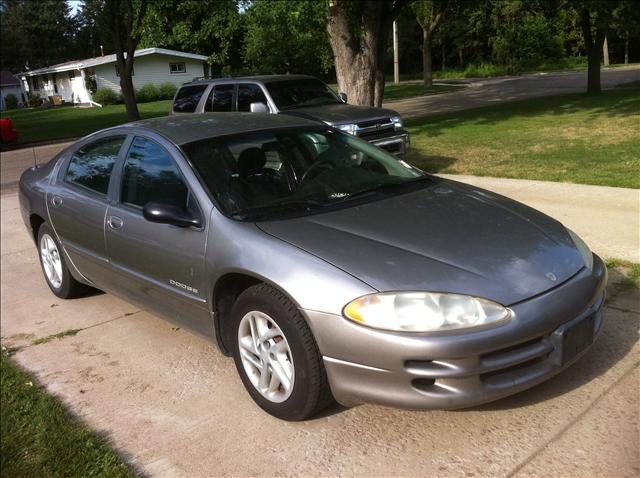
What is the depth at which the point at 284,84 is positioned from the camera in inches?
418

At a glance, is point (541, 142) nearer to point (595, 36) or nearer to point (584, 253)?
point (584, 253)

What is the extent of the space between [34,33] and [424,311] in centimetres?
8184

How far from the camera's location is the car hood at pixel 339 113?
31.0 ft

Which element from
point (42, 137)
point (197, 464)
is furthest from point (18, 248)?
point (42, 137)

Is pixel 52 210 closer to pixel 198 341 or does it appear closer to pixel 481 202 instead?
pixel 198 341

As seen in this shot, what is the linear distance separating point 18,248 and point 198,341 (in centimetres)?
424

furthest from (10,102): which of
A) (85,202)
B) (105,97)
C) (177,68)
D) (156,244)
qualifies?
(156,244)

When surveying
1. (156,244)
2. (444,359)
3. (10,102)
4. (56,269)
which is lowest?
(56,269)

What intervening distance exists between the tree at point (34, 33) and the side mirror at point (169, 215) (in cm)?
7842

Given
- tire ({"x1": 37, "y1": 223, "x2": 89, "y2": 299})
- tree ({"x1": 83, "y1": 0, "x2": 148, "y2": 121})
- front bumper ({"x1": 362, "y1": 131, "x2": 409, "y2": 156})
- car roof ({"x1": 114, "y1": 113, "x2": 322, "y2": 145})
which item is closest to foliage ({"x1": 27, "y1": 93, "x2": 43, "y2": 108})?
tree ({"x1": 83, "y1": 0, "x2": 148, "y2": 121})

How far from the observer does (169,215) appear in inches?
134

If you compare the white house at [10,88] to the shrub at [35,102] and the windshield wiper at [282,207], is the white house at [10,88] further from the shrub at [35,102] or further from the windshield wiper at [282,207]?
the windshield wiper at [282,207]

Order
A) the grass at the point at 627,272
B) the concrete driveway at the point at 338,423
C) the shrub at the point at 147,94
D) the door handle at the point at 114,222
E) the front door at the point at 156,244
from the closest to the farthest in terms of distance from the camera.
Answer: the concrete driveway at the point at 338,423, the front door at the point at 156,244, the door handle at the point at 114,222, the grass at the point at 627,272, the shrub at the point at 147,94

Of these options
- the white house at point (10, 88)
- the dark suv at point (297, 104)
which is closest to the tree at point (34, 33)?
the white house at point (10, 88)
